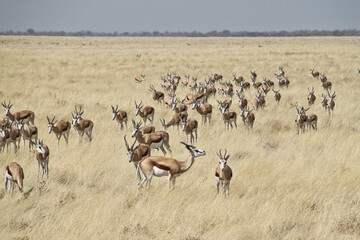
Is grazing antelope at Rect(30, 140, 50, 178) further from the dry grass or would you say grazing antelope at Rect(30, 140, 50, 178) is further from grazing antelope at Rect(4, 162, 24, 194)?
grazing antelope at Rect(4, 162, 24, 194)

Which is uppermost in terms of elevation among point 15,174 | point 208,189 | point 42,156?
point 15,174

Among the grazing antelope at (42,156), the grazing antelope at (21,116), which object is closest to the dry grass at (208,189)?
the grazing antelope at (42,156)

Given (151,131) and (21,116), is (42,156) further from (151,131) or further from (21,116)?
(21,116)

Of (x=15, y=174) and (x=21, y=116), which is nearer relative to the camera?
(x=15, y=174)

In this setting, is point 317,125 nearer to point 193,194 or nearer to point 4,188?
point 193,194

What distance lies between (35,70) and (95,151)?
77.1ft

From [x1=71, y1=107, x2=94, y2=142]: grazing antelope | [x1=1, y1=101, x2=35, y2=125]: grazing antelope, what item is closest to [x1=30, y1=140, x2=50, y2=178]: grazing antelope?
[x1=71, y1=107, x2=94, y2=142]: grazing antelope

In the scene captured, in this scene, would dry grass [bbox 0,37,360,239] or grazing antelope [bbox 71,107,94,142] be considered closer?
dry grass [bbox 0,37,360,239]

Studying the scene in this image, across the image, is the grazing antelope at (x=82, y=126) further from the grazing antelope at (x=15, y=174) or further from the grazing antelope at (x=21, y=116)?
the grazing antelope at (x=15, y=174)

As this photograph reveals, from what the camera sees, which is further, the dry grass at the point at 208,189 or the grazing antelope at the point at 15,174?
the grazing antelope at the point at 15,174

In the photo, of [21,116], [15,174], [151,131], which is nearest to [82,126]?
[151,131]

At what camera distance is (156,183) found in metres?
9.46

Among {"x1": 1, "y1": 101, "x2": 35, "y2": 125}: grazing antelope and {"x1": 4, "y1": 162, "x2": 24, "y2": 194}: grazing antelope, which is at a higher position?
{"x1": 4, "y1": 162, "x2": 24, "y2": 194}: grazing antelope

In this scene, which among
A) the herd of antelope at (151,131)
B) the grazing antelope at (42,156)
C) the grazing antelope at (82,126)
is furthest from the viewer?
the grazing antelope at (82,126)
